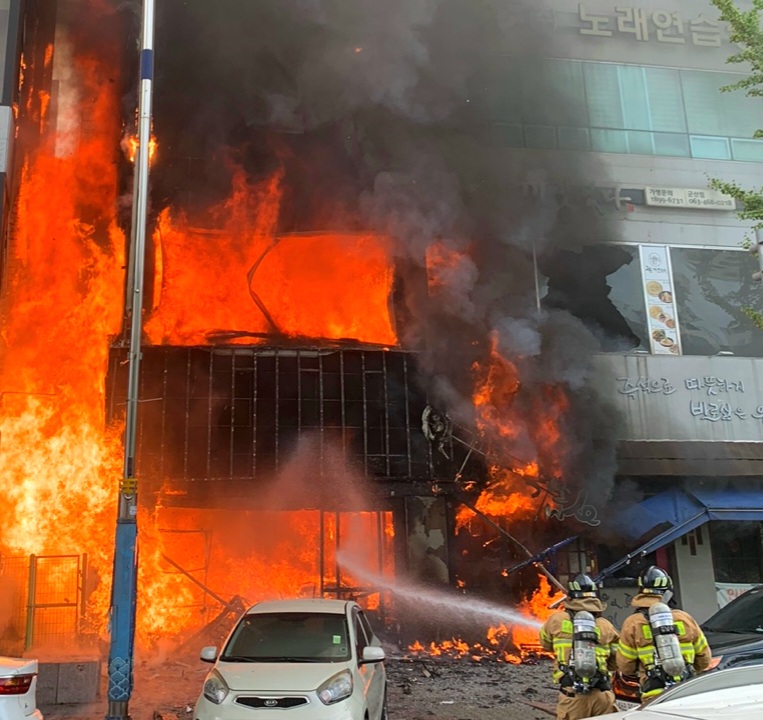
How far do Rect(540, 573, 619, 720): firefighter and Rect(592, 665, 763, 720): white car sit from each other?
1539 millimetres

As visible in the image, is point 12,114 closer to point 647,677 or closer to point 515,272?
point 515,272

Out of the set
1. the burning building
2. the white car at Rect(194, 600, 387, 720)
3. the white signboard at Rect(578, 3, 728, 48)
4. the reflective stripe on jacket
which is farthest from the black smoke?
the reflective stripe on jacket

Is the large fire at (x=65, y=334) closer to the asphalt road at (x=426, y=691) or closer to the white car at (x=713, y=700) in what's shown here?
the asphalt road at (x=426, y=691)

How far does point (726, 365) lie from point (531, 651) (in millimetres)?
7744

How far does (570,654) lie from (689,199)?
13580mm

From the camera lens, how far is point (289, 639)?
6.56 meters

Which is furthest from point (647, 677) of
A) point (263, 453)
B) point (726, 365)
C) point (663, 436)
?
point (726, 365)

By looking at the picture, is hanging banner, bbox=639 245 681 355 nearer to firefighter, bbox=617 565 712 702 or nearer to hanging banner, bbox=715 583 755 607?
hanging banner, bbox=715 583 755 607

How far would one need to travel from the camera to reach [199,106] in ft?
48.0

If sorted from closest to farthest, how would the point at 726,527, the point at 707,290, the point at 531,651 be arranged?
1. the point at 531,651
2. the point at 726,527
3. the point at 707,290

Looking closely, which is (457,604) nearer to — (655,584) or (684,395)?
(684,395)

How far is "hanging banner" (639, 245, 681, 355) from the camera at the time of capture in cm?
1532

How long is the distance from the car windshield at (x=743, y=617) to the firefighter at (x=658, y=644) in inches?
99.8

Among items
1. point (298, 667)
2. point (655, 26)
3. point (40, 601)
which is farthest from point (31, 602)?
point (655, 26)
